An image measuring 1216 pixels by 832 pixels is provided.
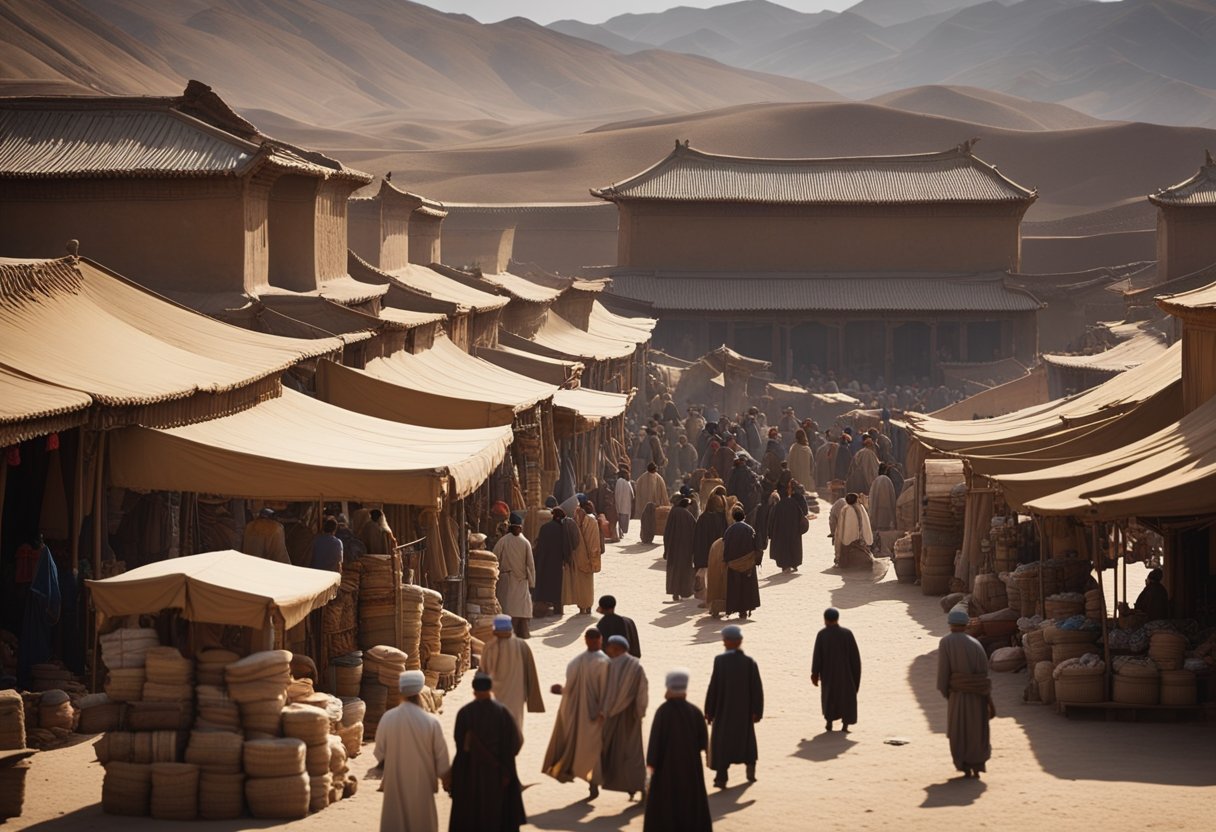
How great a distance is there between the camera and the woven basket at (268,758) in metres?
9.80

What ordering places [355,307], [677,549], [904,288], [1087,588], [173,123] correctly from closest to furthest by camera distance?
[1087,588], [677,549], [173,123], [355,307], [904,288]

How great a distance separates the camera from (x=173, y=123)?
20.4 metres

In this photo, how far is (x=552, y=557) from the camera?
17.4 m

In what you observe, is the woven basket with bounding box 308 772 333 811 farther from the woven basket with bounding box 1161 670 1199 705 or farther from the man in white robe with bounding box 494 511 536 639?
the woven basket with bounding box 1161 670 1199 705

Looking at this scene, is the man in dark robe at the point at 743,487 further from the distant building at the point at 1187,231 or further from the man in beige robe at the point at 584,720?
the distant building at the point at 1187,231

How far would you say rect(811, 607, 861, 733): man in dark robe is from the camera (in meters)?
12.3

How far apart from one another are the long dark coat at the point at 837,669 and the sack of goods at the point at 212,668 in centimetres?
453

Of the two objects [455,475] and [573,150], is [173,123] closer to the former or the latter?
[455,475]

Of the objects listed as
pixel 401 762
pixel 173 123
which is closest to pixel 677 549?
pixel 173 123

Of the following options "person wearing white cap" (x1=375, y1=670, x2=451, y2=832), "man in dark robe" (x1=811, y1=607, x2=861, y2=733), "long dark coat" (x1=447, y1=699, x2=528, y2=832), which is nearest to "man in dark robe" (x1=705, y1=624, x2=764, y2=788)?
"man in dark robe" (x1=811, y1=607, x2=861, y2=733)

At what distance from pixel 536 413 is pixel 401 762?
1182 centimetres

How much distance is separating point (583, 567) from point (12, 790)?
8.70 metres

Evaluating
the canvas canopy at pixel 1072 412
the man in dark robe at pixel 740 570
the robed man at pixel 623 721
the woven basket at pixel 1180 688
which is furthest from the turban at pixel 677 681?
the canvas canopy at pixel 1072 412

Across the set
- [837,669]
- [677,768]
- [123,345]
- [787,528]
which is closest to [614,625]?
[837,669]
